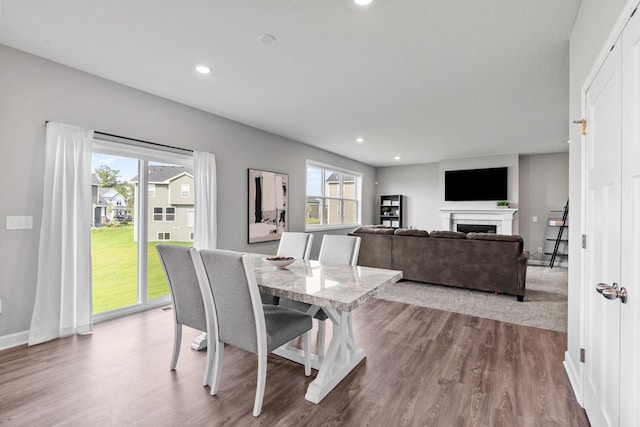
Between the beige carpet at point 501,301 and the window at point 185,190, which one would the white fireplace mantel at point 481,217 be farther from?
the window at point 185,190

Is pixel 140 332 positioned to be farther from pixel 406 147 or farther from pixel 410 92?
pixel 406 147

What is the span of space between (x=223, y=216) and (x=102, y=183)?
1473 millimetres

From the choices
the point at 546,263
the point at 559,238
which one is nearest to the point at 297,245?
the point at 559,238

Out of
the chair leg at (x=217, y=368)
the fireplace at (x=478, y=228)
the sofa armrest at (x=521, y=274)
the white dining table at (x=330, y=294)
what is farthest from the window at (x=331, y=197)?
the chair leg at (x=217, y=368)

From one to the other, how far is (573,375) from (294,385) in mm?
1894

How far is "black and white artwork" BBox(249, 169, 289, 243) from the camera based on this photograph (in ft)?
15.5

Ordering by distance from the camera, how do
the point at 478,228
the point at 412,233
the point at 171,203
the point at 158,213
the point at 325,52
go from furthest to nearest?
the point at 478,228 → the point at 412,233 → the point at 171,203 → the point at 158,213 → the point at 325,52

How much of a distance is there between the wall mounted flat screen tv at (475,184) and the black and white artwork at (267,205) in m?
4.43

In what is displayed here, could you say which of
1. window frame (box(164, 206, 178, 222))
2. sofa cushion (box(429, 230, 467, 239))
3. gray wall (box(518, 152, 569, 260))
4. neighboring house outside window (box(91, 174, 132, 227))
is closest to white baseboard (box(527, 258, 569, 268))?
gray wall (box(518, 152, 569, 260))

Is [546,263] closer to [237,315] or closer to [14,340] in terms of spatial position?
[237,315]

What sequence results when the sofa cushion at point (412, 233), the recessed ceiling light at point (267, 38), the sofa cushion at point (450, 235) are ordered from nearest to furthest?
the recessed ceiling light at point (267, 38)
the sofa cushion at point (450, 235)
the sofa cushion at point (412, 233)

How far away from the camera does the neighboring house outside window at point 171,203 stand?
12.0 feet

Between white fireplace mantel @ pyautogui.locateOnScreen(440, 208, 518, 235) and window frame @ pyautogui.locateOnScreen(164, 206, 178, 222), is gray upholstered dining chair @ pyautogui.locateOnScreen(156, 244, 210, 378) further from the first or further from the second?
white fireplace mantel @ pyautogui.locateOnScreen(440, 208, 518, 235)

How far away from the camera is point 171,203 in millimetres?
3807
